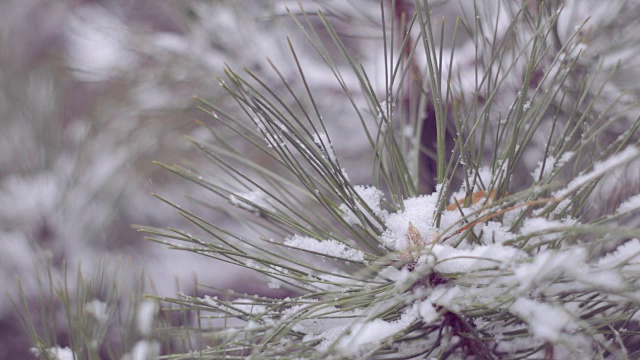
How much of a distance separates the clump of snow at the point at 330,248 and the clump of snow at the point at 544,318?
4.5 inches

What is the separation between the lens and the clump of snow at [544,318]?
26cm

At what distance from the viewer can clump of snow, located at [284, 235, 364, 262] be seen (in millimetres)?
373

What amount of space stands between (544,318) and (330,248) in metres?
0.15

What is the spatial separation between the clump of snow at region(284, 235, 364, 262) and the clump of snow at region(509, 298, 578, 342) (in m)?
0.11

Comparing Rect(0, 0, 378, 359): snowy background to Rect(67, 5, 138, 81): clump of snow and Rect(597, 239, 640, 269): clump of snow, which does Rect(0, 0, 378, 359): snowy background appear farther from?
Rect(597, 239, 640, 269): clump of snow

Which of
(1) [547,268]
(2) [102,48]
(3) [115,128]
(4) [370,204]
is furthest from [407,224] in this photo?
(2) [102,48]

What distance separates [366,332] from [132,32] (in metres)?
0.94

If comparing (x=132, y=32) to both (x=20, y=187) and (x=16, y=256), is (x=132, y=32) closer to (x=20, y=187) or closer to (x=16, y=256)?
(x=20, y=187)

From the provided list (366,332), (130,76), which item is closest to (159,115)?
(130,76)

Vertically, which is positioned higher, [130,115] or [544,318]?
[130,115]

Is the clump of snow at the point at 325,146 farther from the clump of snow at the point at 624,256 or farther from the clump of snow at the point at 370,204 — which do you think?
the clump of snow at the point at 624,256

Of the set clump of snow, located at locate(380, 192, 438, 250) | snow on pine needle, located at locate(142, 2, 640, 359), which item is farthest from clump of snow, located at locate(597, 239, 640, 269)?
clump of snow, located at locate(380, 192, 438, 250)

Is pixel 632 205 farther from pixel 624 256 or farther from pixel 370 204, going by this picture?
pixel 370 204

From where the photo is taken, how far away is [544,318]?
273 millimetres
